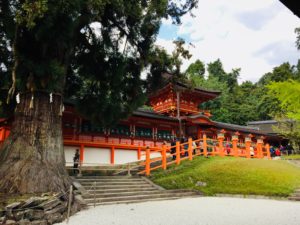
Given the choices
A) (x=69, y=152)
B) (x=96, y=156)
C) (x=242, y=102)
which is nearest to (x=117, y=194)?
(x=69, y=152)

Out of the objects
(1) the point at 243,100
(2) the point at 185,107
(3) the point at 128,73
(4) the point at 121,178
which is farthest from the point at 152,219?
(1) the point at 243,100

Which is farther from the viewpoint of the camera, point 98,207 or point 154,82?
point 154,82

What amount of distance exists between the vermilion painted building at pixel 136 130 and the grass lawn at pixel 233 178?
408cm

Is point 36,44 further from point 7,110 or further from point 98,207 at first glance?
point 98,207

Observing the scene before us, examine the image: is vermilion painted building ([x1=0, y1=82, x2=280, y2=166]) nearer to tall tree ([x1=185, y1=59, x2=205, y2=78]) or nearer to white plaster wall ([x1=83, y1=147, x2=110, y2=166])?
white plaster wall ([x1=83, y1=147, x2=110, y2=166])

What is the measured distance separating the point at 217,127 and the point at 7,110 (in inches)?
789

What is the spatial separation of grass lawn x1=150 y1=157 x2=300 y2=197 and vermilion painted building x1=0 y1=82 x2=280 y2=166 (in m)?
4.08

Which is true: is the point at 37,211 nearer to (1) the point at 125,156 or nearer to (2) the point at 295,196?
(2) the point at 295,196

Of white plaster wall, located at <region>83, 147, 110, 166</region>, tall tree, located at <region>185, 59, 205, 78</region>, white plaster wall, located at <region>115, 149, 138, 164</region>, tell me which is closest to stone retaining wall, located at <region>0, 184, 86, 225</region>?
white plaster wall, located at <region>83, 147, 110, 166</region>

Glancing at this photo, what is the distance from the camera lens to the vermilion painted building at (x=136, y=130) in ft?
57.0

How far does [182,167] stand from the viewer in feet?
47.4

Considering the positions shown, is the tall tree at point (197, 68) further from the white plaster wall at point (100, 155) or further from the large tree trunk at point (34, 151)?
the large tree trunk at point (34, 151)

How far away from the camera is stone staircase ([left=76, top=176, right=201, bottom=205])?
9.95 meters

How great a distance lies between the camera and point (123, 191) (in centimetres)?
1123
